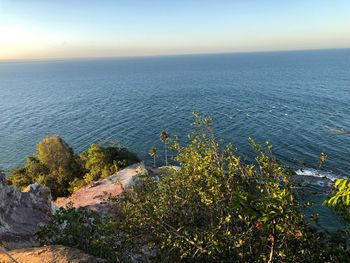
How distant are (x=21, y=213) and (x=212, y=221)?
2624cm

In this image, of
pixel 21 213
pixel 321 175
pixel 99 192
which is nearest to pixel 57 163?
pixel 99 192

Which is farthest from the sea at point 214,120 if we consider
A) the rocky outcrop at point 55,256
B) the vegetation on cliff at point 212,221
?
the rocky outcrop at point 55,256

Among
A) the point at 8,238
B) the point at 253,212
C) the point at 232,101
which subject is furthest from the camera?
the point at 232,101

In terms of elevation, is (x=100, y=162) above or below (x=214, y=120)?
above

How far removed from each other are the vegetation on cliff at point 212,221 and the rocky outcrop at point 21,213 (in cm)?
1510

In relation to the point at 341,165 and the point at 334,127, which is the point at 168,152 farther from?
the point at 334,127

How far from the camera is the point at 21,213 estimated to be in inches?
1314

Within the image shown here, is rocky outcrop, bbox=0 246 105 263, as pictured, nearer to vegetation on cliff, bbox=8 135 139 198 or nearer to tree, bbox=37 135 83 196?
vegetation on cliff, bbox=8 135 139 198

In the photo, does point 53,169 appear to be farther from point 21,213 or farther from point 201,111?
point 201,111

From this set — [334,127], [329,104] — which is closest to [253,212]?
[334,127]

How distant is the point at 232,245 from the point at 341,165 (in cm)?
6741

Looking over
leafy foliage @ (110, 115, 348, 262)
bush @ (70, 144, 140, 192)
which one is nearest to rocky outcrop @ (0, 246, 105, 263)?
leafy foliage @ (110, 115, 348, 262)

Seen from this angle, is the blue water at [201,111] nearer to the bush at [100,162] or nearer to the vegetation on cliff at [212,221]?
the bush at [100,162]

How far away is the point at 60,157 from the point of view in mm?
73562
